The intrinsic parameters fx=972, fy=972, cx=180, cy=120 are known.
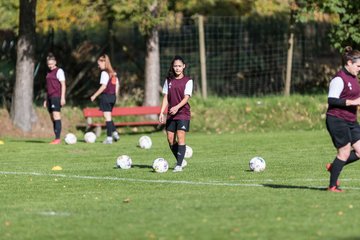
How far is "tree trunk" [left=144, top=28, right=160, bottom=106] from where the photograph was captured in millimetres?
28469

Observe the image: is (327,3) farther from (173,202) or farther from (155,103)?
(173,202)

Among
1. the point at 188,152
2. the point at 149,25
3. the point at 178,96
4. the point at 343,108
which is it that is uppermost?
the point at 149,25

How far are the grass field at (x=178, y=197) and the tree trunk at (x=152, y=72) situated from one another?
7643mm

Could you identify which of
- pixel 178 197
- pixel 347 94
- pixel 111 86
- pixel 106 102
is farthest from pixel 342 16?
pixel 178 197

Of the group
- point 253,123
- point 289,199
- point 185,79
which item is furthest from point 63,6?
point 289,199

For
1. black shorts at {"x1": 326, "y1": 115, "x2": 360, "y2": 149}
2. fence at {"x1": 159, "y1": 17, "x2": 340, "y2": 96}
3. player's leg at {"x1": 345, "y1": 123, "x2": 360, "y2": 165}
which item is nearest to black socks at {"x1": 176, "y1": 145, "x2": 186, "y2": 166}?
player's leg at {"x1": 345, "y1": 123, "x2": 360, "y2": 165}

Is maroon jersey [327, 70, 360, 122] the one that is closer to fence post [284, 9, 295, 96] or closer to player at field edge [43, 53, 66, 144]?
player at field edge [43, 53, 66, 144]

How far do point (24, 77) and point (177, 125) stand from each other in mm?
10805

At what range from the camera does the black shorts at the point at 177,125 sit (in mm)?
16095

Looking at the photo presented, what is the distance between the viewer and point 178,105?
52.2ft

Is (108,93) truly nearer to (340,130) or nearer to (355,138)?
(355,138)

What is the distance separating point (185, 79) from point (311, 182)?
330 centimetres

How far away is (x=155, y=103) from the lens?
28688mm

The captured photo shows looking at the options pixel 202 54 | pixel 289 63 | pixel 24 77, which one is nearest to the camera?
pixel 24 77
